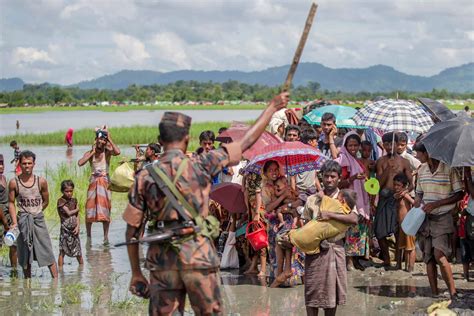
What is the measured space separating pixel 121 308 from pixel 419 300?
2987mm

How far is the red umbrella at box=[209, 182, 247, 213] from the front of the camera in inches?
365

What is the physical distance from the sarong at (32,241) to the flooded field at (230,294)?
0.89ft

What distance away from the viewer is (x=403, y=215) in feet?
30.0

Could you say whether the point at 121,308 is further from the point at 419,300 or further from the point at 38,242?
the point at 419,300

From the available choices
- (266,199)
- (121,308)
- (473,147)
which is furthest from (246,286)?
(473,147)

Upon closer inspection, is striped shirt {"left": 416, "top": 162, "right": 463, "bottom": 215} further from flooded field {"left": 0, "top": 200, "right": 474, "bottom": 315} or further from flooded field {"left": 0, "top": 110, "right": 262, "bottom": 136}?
flooded field {"left": 0, "top": 110, "right": 262, "bottom": 136}

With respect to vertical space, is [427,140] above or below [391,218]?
above

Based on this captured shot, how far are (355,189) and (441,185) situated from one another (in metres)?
1.82

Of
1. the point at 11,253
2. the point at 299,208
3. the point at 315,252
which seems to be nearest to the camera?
the point at 315,252

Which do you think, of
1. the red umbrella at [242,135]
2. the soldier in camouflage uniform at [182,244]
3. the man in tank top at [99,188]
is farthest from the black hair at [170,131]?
the man in tank top at [99,188]

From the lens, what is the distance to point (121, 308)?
762cm

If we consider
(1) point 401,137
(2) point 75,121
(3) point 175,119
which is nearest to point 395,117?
(1) point 401,137

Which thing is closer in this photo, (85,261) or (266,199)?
(266,199)

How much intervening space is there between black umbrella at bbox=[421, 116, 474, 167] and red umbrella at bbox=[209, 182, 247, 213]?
2.60 m
